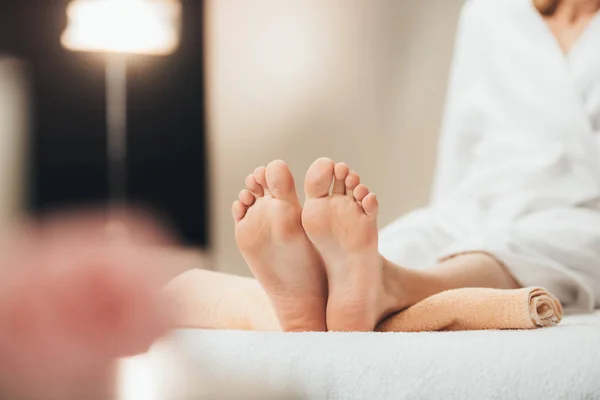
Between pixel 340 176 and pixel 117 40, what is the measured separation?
1863 millimetres

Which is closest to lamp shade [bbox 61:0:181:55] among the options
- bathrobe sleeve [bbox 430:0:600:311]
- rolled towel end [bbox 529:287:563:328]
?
bathrobe sleeve [bbox 430:0:600:311]

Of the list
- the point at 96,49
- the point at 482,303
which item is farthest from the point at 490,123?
the point at 96,49

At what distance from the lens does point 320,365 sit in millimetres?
551

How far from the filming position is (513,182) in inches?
46.5

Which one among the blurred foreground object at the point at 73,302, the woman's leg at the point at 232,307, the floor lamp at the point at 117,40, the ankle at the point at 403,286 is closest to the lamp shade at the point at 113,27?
the floor lamp at the point at 117,40

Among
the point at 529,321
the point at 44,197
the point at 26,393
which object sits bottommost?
the point at 44,197

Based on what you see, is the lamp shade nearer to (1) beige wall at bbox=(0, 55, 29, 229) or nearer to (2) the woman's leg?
(1) beige wall at bbox=(0, 55, 29, 229)

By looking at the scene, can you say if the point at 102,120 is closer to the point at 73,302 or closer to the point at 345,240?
the point at 345,240

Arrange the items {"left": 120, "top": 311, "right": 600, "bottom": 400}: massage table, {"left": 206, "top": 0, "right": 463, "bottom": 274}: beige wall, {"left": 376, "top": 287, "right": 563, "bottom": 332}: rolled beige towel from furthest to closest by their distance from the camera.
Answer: {"left": 206, "top": 0, "right": 463, "bottom": 274}: beige wall
{"left": 376, "top": 287, "right": 563, "bottom": 332}: rolled beige towel
{"left": 120, "top": 311, "right": 600, "bottom": 400}: massage table

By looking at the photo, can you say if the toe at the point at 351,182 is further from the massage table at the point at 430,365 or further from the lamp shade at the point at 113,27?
the lamp shade at the point at 113,27

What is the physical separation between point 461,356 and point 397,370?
5 centimetres

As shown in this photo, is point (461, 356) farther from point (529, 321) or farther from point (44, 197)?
point (44, 197)

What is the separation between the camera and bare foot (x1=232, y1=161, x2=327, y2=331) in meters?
0.72

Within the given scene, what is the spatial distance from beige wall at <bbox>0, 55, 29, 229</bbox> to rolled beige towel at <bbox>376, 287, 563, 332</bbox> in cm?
194
